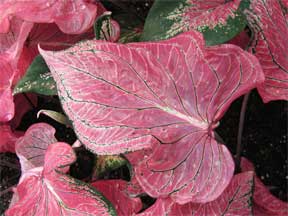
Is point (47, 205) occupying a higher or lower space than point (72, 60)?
lower

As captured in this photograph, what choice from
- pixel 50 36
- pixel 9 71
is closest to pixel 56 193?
pixel 9 71

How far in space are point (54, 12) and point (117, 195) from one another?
0.34m

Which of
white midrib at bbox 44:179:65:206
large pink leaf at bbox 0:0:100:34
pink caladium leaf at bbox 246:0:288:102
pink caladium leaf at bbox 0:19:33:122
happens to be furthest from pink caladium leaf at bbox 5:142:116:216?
pink caladium leaf at bbox 246:0:288:102

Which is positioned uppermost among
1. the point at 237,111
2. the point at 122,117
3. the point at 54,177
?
the point at 122,117

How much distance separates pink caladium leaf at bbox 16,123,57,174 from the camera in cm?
84

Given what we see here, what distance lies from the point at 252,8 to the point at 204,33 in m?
0.09

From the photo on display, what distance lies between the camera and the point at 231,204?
0.76 m

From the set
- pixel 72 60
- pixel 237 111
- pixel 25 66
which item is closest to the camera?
pixel 72 60

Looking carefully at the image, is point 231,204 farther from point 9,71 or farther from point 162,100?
point 9,71

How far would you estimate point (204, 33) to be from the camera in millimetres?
747

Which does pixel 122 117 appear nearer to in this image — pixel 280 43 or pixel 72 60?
pixel 72 60

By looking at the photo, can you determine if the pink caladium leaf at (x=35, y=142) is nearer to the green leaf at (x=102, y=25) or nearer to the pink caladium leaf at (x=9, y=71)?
the pink caladium leaf at (x=9, y=71)

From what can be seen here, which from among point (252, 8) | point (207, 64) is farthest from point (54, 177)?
point (252, 8)

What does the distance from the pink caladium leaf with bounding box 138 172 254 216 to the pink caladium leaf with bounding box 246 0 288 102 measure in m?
0.14
